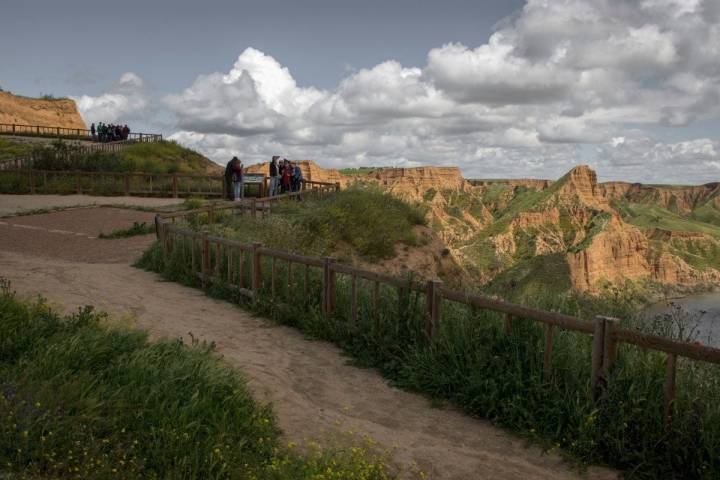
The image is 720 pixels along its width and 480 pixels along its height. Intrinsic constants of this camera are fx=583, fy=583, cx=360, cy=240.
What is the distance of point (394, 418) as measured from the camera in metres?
5.73

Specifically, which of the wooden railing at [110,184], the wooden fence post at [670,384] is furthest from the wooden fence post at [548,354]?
the wooden railing at [110,184]

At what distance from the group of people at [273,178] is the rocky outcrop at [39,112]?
46.6 metres

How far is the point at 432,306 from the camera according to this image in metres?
6.75

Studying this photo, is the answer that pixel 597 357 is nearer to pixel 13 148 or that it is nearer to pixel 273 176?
pixel 273 176

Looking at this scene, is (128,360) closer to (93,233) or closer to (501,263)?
(93,233)

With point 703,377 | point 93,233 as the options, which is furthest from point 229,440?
point 93,233

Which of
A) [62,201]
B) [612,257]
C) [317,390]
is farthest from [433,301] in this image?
[612,257]

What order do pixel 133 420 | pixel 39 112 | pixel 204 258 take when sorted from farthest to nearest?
pixel 39 112, pixel 204 258, pixel 133 420

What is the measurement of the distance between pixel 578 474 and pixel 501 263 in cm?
8242

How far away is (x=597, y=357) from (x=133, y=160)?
33346mm

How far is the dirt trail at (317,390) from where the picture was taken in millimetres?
4934

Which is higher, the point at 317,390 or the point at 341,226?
the point at 341,226

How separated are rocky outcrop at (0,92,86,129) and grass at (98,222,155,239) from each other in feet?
170

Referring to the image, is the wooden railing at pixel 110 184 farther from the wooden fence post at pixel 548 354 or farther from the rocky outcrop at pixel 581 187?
the rocky outcrop at pixel 581 187
